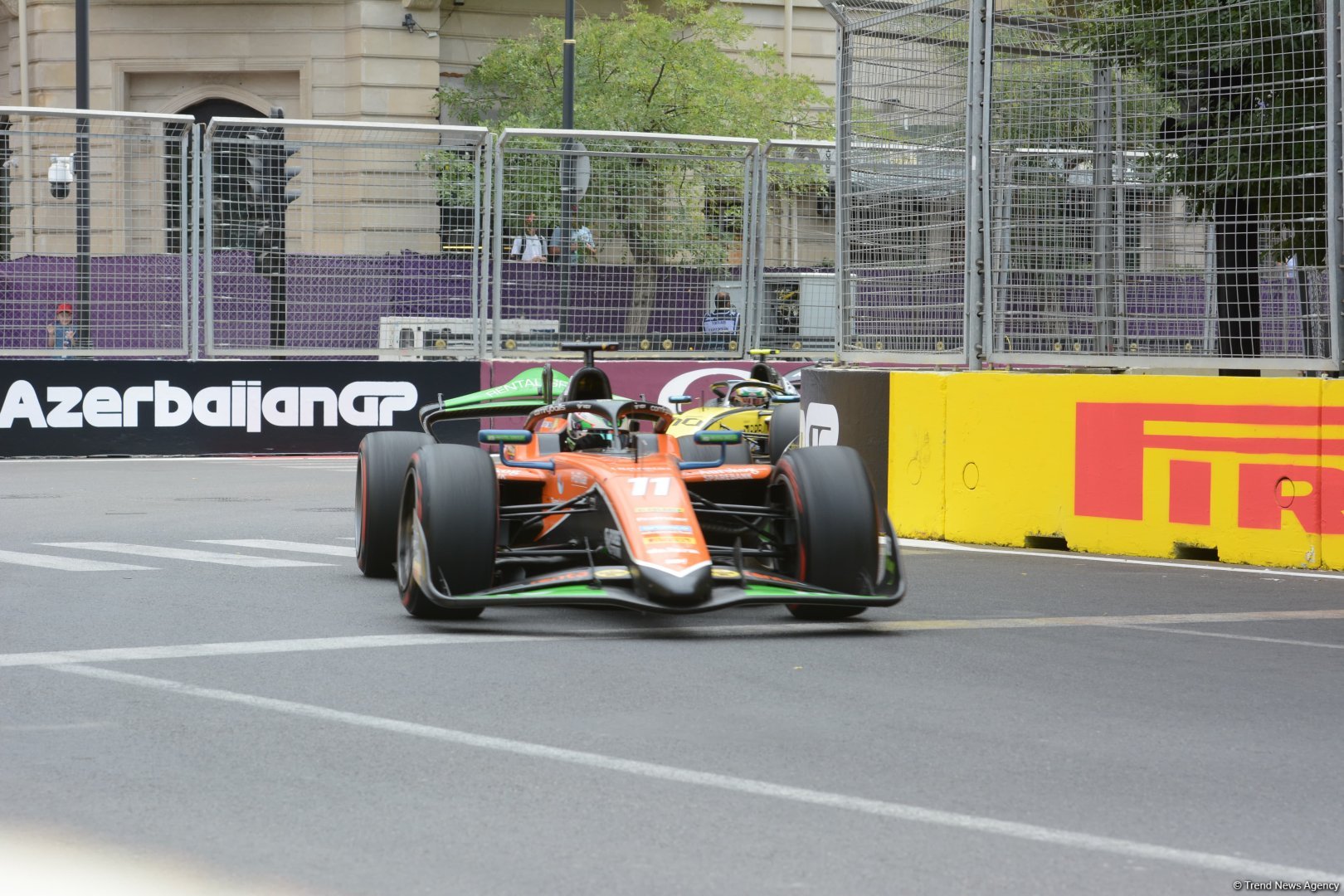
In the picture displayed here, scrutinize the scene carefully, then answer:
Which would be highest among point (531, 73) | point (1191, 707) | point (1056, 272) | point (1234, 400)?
point (531, 73)

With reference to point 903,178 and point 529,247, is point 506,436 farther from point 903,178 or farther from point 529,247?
point 529,247

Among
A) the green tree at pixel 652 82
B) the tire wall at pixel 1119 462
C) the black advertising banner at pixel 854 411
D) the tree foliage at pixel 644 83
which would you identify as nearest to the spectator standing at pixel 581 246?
the black advertising banner at pixel 854 411

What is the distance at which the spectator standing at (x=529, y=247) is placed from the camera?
1855 centimetres

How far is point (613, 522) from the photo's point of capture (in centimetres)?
796

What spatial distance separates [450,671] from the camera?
6906 millimetres

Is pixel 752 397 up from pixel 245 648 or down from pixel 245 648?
up

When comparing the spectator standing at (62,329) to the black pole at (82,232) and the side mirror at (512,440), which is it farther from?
the side mirror at (512,440)

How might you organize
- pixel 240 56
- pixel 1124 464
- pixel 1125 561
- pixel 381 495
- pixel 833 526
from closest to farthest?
pixel 833 526
pixel 381 495
pixel 1125 561
pixel 1124 464
pixel 240 56

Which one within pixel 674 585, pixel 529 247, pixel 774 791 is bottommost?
pixel 774 791

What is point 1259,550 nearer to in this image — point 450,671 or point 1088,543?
point 1088,543

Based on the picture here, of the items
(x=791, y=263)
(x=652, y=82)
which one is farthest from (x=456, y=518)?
(x=652, y=82)

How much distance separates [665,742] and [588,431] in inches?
135

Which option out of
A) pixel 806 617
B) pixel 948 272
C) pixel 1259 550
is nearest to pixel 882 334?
pixel 948 272

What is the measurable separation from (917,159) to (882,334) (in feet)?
3.82
